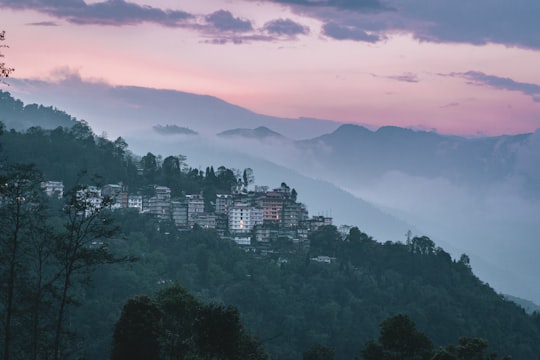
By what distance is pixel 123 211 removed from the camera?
7450 cm

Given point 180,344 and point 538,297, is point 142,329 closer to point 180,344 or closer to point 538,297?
point 180,344

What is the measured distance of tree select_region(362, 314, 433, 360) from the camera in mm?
26906

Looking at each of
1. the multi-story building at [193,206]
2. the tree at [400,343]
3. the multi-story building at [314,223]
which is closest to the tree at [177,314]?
the tree at [400,343]

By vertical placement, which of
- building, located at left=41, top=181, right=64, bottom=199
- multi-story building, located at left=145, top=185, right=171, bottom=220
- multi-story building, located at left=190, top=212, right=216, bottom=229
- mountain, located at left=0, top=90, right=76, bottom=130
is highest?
mountain, located at left=0, top=90, right=76, bottom=130

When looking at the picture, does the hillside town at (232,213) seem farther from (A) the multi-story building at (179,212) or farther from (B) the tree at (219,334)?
(B) the tree at (219,334)

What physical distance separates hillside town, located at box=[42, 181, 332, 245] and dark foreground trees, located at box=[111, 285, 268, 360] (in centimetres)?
4976

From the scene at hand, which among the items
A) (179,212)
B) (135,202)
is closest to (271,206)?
(179,212)

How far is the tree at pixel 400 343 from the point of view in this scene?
2691 centimetres

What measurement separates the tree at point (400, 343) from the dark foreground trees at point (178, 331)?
12.4ft

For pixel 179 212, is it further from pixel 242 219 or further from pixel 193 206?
pixel 242 219

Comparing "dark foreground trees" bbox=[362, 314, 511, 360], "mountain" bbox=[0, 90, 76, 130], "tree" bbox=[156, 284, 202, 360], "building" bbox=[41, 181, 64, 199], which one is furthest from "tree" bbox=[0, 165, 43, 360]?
"mountain" bbox=[0, 90, 76, 130]

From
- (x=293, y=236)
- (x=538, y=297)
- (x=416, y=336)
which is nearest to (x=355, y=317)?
(x=293, y=236)

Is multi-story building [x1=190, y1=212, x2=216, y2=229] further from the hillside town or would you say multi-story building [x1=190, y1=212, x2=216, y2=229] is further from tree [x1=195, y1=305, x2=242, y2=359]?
tree [x1=195, y1=305, x2=242, y2=359]

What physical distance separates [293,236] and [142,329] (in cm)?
5655
